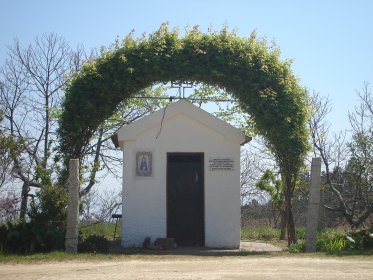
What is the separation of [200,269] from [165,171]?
4.79 meters

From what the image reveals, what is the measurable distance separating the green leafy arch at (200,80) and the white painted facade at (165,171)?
0.99 m

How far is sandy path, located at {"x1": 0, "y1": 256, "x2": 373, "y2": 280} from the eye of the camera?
9.09m

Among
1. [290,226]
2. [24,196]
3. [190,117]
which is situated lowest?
[290,226]

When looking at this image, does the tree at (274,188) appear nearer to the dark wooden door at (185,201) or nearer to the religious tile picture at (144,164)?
the dark wooden door at (185,201)

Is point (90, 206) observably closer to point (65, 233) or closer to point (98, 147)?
point (98, 147)

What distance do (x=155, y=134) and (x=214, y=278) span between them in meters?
6.35

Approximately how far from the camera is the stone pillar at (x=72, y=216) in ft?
40.5

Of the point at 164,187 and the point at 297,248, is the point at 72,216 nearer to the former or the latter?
the point at 164,187

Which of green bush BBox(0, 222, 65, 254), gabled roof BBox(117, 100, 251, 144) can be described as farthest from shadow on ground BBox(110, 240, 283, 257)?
gabled roof BBox(117, 100, 251, 144)

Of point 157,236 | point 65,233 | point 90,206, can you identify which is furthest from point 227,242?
point 90,206

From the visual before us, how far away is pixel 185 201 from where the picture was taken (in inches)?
576

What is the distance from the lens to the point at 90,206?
20016mm

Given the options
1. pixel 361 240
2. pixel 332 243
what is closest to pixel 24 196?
pixel 332 243

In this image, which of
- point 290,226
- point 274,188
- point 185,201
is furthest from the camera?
point 274,188
